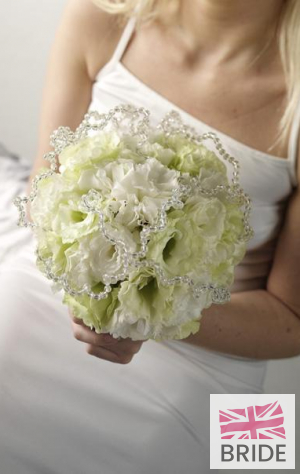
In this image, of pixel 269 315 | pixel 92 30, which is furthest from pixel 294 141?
pixel 92 30

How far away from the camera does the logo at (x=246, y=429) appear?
53.5 inches

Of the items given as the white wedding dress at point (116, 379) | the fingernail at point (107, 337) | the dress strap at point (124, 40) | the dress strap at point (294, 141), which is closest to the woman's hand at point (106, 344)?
the fingernail at point (107, 337)

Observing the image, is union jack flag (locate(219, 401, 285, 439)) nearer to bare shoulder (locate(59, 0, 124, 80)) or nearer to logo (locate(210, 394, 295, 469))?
logo (locate(210, 394, 295, 469))

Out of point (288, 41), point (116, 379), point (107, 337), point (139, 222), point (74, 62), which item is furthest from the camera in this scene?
point (74, 62)

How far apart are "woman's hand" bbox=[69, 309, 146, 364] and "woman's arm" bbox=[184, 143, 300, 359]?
21 cm

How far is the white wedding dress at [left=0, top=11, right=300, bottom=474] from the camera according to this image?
121cm

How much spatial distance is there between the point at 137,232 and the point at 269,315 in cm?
54

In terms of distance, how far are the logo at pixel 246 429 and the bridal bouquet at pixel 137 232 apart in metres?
0.41

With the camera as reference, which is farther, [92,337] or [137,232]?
A: [92,337]

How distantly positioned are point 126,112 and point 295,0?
449mm

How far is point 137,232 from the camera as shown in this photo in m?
0.92

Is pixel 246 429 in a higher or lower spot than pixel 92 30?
lower

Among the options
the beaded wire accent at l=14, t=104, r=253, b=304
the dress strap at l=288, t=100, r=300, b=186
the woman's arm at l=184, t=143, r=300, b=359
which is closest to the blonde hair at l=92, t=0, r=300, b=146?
the dress strap at l=288, t=100, r=300, b=186

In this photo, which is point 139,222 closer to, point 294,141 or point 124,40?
point 294,141
